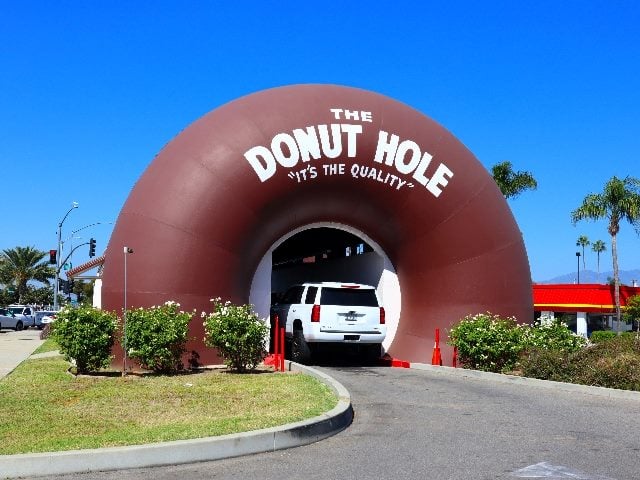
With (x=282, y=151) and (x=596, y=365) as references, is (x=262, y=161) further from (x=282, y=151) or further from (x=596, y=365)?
(x=596, y=365)

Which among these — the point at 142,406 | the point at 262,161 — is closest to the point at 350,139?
the point at 262,161

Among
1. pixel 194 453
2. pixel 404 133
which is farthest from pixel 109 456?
pixel 404 133

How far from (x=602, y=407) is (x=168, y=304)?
8226mm

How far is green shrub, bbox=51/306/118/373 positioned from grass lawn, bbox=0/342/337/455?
0.42 metres

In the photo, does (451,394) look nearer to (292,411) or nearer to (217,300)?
(292,411)

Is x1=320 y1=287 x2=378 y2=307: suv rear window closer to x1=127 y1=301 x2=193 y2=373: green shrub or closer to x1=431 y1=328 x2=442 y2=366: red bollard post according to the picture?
x1=431 y1=328 x2=442 y2=366: red bollard post

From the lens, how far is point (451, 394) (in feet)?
40.4

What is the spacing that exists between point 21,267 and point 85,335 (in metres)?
70.1

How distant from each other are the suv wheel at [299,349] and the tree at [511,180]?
28.9 meters

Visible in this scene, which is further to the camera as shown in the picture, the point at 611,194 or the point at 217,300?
the point at 611,194

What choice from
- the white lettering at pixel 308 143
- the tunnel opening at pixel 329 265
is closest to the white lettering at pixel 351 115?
the white lettering at pixel 308 143

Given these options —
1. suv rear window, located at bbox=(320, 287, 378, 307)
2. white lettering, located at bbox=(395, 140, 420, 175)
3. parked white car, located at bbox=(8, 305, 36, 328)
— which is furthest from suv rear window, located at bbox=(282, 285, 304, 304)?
parked white car, located at bbox=(8, 305, 36, 328)

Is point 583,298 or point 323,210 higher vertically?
point 323,210

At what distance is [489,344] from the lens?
15.7 m
